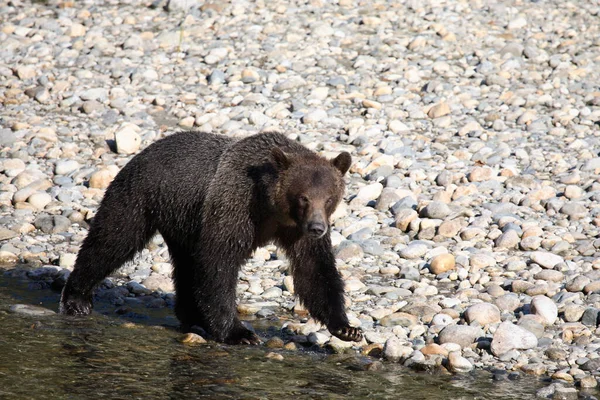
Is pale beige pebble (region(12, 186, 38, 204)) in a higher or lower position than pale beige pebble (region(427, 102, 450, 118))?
lower

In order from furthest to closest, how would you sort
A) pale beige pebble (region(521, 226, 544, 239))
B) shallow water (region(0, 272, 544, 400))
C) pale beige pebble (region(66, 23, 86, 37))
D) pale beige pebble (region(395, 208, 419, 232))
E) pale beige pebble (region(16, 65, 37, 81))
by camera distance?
pale beige pebble (region(66, 23, 86, 37))
pale beige pebble (region(16, 65, 37, 81))
pale beige pebble (region(395, 208, 419, 232))
pale beige pebble (region(521, 226, 544, 239))
shallow water (region(0, 272, 544, 400))

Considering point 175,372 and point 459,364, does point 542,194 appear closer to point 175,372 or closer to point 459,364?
point 459,364

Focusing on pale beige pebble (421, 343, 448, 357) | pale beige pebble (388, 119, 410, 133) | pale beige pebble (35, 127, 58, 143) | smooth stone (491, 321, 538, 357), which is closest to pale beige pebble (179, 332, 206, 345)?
pale beige pebble (421, 343, 448, 357)

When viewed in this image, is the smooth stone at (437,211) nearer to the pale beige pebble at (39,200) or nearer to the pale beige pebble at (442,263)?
the pale beige pebble at (442,263)

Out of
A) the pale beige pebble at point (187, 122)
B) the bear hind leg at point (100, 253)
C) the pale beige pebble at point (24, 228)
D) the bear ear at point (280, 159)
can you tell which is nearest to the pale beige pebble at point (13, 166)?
the pale beige pebble at point (24, 228)

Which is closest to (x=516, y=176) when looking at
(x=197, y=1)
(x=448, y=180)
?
(x=448, y=180)

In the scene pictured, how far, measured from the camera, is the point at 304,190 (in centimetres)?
826

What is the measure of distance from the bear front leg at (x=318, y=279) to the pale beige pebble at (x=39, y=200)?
446 centimetres

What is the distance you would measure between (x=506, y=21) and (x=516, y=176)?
636 cm

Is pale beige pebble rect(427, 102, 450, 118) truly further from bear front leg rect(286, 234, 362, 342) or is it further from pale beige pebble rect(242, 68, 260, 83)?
bear front leg rect(286, 234, 362, 342)

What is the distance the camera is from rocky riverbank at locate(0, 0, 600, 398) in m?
9.24

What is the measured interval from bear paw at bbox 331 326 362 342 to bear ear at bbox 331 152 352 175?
1464 millimetres

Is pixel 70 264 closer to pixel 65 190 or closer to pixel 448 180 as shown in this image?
pixel 65 190

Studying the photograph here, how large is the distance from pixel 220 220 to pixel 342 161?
1.25 metres
